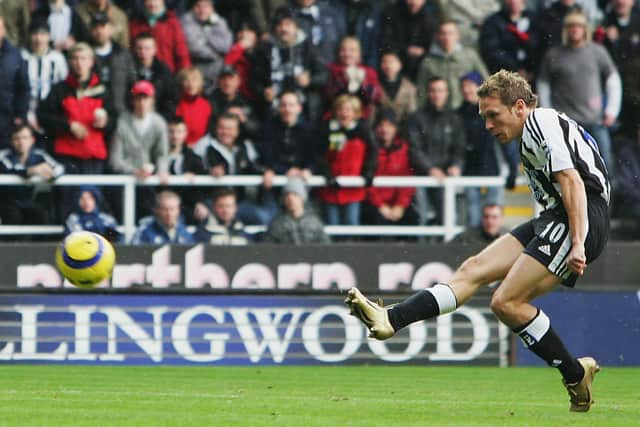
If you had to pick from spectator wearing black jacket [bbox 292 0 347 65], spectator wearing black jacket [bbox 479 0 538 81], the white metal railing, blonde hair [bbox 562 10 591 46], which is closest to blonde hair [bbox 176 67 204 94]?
the white metal railing

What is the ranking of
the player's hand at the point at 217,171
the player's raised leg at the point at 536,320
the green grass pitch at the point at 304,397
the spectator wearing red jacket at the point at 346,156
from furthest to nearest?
the spectator wearing red jacket at the point at 346,156
the player's hand at the point at 217,171
the player's raised leg at the point at 536,320
the green grass pitch at the point at 304,397

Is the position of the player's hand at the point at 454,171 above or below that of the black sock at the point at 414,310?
above

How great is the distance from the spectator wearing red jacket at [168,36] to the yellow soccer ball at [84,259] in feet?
14.3

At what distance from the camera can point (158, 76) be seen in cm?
1453

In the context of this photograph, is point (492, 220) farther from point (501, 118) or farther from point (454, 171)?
point (501, 118)

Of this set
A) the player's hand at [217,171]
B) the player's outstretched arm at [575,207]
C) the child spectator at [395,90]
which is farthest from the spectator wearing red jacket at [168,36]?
the player's outstretched arm at [575,207]

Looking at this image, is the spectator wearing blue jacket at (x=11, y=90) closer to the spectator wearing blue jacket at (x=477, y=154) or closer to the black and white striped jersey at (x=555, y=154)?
the spectator wearing blue jacket at (x=477, y=154)

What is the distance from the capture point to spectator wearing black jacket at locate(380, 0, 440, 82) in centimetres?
1524

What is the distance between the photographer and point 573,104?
1464 cm

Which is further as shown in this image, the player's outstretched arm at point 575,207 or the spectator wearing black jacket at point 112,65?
the spectator wearing black jacket at point 112,65

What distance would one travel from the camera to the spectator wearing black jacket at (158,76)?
47.4ft

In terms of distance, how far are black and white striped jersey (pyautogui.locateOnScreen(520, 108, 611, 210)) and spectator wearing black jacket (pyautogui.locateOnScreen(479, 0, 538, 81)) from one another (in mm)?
7099

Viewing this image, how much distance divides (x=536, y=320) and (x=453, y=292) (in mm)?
501

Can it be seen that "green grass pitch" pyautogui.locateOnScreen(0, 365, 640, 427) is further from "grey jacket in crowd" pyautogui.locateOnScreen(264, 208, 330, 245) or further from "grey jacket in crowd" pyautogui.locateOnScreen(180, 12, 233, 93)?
"grey jacket in crowd" pyautogui.locateOnScreen(180, 12, 233, 93)
